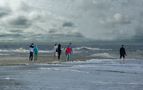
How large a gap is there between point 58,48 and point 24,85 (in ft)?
67.2

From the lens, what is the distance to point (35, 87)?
18.7 meters

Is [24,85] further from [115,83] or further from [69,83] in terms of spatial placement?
[115,83]

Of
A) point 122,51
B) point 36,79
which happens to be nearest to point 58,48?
point 122,51

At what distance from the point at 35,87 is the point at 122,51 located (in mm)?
26010

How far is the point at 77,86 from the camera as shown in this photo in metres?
19.1

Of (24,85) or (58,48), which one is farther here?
(58,48)

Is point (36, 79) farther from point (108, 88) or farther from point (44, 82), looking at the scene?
point (108, 88)

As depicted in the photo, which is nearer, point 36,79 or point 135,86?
point 135,86

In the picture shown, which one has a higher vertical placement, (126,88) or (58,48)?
(58,48)

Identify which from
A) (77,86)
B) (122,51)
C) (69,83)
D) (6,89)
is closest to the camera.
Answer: (6,89)

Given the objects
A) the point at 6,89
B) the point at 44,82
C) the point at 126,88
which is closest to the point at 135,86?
the point at 126,88

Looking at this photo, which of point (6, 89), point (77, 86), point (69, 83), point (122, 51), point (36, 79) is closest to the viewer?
point (6, 89)

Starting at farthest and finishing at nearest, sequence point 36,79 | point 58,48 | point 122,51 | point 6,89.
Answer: point 122,51 → point 58,48 → point 36,79 → point 6,89

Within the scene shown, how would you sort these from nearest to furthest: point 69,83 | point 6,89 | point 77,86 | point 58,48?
point 6,89 < point 77,86 < point 69,83 < point 58,48
